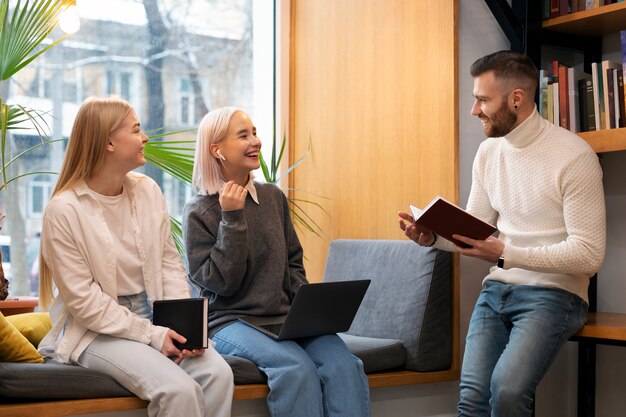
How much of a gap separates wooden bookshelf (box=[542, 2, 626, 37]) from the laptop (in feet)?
4.03

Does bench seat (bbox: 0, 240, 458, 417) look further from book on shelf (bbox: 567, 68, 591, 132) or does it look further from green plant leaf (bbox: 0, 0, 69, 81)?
green plant leaf (bbox: 0, 0, 69, 81)

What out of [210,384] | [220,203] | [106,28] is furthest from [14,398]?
[106,28]

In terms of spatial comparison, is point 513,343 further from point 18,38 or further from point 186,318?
point 18,38

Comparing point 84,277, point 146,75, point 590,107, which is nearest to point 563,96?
point 590,107

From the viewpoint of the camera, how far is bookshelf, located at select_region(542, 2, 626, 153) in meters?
2.85

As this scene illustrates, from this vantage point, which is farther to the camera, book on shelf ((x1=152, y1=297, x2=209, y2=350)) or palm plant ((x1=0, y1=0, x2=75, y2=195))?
palm plant ((x1=0, y1=0, x2=75, y2=195))

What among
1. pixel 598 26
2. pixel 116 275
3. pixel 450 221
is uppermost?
pixel 598 26

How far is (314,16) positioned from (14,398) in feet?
7.52

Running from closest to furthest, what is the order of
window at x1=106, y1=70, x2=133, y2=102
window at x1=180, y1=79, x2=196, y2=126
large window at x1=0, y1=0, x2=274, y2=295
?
large window at x1=0, y1=0, x2=274, y2=295
window at x1=106, y1=70, x2=133, y2=102
window at x1=180, y1=79, x2=196, y2=126

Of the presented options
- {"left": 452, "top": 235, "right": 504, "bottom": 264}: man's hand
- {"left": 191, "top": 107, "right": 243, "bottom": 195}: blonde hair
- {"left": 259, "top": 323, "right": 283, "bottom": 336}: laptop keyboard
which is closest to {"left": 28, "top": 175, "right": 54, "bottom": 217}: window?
{"left": 191, "top": 107, "right": 243, "bottom": 195}: blonde hair

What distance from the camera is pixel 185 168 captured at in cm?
342

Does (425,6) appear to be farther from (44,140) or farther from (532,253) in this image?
(44,140)

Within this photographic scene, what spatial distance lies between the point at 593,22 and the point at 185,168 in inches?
64.6

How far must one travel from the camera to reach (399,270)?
10.3 feet
